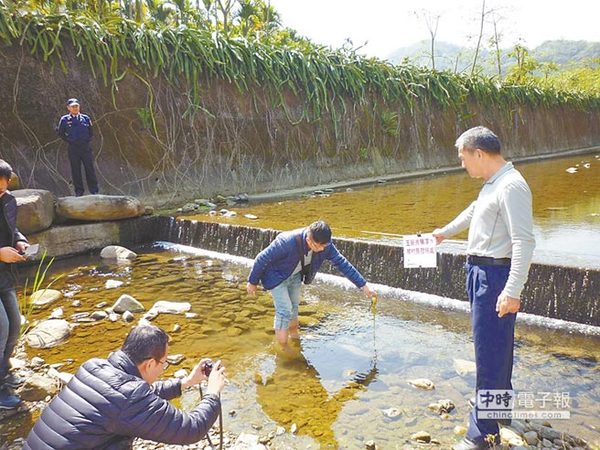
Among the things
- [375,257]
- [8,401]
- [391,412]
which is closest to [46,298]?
[8,401]

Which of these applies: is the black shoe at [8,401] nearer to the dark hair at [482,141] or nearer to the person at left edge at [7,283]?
the person at left edge at [7,283]

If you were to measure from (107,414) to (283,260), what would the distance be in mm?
2056

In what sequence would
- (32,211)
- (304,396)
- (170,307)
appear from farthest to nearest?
(32,211), (170,307), (304,396)

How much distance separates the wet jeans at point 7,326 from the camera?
2910mm

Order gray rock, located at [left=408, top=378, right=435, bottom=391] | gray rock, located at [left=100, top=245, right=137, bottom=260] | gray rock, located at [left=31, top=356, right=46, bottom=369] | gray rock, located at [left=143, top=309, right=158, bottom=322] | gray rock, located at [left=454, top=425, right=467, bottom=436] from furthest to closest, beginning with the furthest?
gray rock, located at [left=100, top=245, right=137, bottom=260] < gray rock, located at [left=143, top=309, right=158, bottom=322] < gray rock, located at [left=31, top=356, right=46, bottom=369] < gray rock, located at [left=408, top=378, right=435, bottom=391] < gray rock, located at [left=454, top=425, right=467, bottom=436]

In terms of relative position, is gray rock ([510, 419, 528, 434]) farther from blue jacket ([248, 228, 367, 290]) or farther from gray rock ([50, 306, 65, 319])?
gray rock ([50, 306, 65, 319])

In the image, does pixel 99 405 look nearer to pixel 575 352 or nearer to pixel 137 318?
pixel 137 318

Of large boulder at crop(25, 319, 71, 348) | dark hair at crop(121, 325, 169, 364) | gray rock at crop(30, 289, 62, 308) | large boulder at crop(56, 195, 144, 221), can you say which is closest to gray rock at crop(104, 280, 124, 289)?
gray rock at crop(30, 289, 62, 308)

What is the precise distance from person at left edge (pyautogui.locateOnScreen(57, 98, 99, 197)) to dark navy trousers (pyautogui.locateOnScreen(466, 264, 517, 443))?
6.90 metres

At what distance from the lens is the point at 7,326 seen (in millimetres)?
2934

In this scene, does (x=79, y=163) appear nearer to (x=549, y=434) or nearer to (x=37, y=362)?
(x=37, y=362)

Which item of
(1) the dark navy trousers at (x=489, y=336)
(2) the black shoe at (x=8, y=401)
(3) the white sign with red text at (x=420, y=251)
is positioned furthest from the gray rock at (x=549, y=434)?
(2) the black shoe at (x=8, y=401)

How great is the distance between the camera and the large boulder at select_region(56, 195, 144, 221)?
6.92 meters

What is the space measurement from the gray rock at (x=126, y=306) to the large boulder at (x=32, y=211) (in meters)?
2.57
